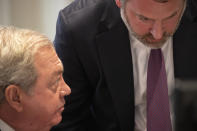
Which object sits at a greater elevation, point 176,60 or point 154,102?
point 176,60

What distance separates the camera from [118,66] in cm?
139

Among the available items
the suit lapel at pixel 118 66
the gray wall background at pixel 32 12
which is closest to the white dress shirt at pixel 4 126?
the suit lapel at pixel 118 66

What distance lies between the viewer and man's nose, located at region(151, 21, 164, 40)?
116 centimetres

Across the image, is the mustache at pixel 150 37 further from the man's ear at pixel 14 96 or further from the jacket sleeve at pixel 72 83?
the man's ear at pixel 14 96

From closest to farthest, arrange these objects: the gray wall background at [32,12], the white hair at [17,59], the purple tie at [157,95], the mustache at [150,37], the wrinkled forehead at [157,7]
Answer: the white hair at [17,59], the wrinkled forehead at [157,7], the mustache at [150,37], the purple tie at [157,95], the gray wall background at [32,12]

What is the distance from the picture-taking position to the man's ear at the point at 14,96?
96cm

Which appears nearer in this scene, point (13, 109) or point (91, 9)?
Result: point (13, 109)

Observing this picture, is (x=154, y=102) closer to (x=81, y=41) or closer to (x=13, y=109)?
(x=81, y=41)

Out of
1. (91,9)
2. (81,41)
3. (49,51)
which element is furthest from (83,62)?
(49,51)

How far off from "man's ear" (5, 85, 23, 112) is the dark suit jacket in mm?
411

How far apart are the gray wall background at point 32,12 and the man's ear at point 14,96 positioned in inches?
47.4

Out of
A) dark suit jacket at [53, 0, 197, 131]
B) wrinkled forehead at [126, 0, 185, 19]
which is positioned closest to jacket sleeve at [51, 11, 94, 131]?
dark suit jacket at [53, 0, 197, 131]

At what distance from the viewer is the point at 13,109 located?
3.27 ft

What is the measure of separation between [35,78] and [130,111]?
21.3 inches
